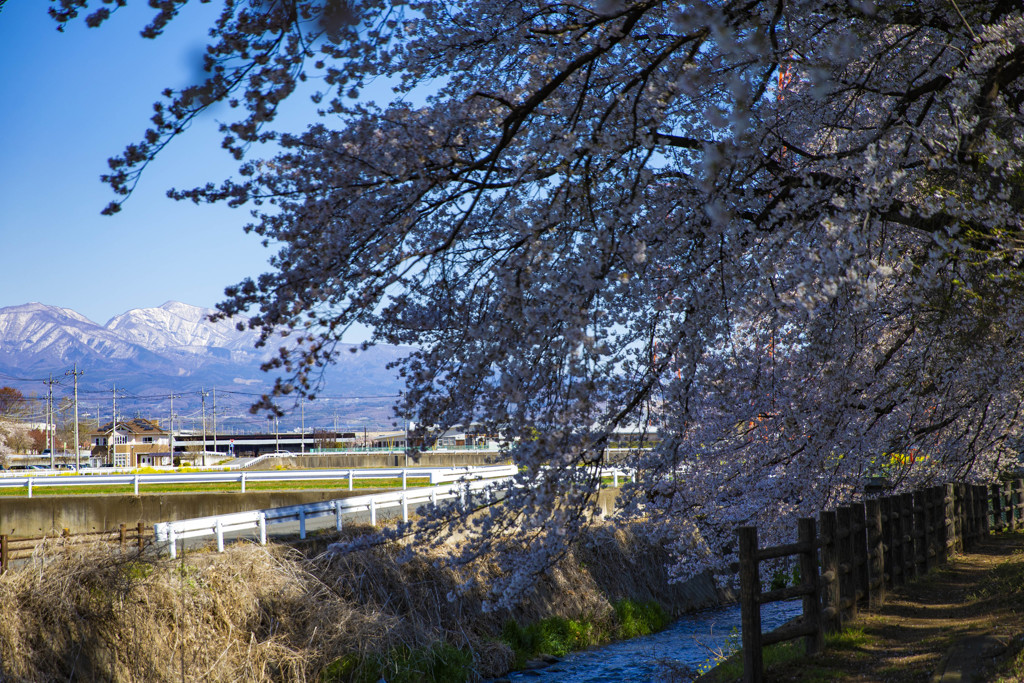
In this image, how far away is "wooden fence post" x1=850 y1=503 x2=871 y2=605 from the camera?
27.4 ft

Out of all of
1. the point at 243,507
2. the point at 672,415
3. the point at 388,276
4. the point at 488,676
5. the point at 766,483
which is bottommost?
the point at 488,676

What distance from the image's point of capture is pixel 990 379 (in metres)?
8.39

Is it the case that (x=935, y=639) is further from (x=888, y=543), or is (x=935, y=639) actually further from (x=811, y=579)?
(x=888, y=543)

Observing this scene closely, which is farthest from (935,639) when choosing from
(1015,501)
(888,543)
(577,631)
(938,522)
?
(1015,501)

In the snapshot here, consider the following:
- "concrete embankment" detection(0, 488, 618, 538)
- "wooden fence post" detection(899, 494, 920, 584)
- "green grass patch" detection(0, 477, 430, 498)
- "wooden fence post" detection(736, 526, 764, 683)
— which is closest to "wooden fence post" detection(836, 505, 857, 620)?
"wooden fence post" detection(736, 526, 764, 683)

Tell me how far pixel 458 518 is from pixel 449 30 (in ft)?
12.7

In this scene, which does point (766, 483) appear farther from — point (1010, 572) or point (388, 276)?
point (388, 276)

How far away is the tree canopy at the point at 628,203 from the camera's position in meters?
4.82

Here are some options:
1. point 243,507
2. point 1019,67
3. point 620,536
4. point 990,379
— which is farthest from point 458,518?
point 243,507

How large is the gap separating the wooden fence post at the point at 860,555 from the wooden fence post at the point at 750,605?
98.0 inches

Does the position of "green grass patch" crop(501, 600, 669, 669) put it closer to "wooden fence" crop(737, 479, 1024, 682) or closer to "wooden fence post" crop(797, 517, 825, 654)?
"wooden fence" crop(737, 479, 1024, 682)

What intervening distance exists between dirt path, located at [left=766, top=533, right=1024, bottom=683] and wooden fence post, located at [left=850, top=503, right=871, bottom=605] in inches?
9.6

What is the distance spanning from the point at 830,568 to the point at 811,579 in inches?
25.7

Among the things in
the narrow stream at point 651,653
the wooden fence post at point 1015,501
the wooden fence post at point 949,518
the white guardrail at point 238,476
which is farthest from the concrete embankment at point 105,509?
the wooden fence post at point 1015,501
